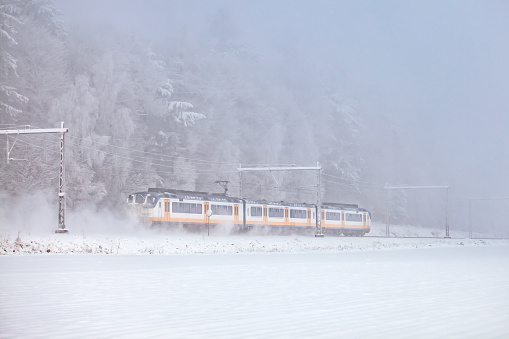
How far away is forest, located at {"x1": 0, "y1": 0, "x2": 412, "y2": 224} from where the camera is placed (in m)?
52.7

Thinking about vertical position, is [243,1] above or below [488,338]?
above

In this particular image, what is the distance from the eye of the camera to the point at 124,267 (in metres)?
21.3

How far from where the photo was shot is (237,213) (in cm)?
5550

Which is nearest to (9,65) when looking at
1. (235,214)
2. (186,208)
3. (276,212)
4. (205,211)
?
A: (186,208)

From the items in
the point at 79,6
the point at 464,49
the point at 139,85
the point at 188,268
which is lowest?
the point at 188,268

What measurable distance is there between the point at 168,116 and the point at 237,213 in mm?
18760

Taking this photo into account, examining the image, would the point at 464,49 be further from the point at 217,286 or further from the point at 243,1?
the point at 217,286

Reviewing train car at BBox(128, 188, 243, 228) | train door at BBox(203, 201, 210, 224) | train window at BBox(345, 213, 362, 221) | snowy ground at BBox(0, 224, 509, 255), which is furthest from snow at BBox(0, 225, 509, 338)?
train window at BBox(345, 213, 362, 221)


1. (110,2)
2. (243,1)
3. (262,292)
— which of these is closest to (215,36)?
(110,2)

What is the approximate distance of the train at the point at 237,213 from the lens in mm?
47969

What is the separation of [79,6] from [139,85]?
12.6 metres

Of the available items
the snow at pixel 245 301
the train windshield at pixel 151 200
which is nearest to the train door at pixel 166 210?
the train windshield at pixel 151 200

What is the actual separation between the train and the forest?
292 inches

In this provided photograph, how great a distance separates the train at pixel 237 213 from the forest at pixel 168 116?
742 centimetres
